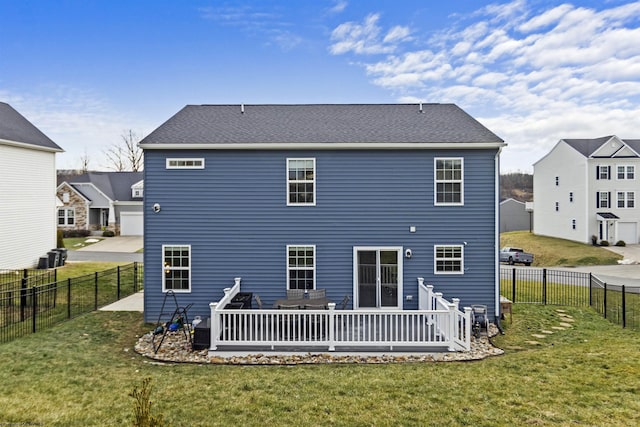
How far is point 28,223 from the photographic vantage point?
18.7 meters

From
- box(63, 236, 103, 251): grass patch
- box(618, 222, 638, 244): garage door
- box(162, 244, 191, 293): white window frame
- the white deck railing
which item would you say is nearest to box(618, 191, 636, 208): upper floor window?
box(618, 222, 638, 244): garage door

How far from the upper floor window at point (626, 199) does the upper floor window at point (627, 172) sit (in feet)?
4.77

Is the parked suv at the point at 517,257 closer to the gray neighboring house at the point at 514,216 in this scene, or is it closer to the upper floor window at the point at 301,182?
the gray neighboring house at the point at 514,216

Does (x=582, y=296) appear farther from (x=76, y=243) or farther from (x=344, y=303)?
(x=76, y=243)

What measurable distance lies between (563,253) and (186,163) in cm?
3156

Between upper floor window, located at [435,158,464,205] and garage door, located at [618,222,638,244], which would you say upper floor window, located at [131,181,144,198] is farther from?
garage door, located at [618,222,638,244]

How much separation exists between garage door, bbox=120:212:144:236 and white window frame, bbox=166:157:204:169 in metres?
27.3

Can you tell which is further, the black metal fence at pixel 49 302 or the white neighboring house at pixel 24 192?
the white neighboring house at pixel 24 192

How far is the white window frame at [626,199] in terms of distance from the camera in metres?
32.7

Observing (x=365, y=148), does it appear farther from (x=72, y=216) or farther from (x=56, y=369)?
(x=72, y=216)

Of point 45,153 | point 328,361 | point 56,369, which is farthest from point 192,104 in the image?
point 45,153

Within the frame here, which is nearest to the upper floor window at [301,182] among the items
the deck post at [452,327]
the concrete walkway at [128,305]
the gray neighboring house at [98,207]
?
the deck post at [452,327]

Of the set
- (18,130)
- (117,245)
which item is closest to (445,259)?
(18,130)

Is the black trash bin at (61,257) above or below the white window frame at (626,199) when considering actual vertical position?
below
